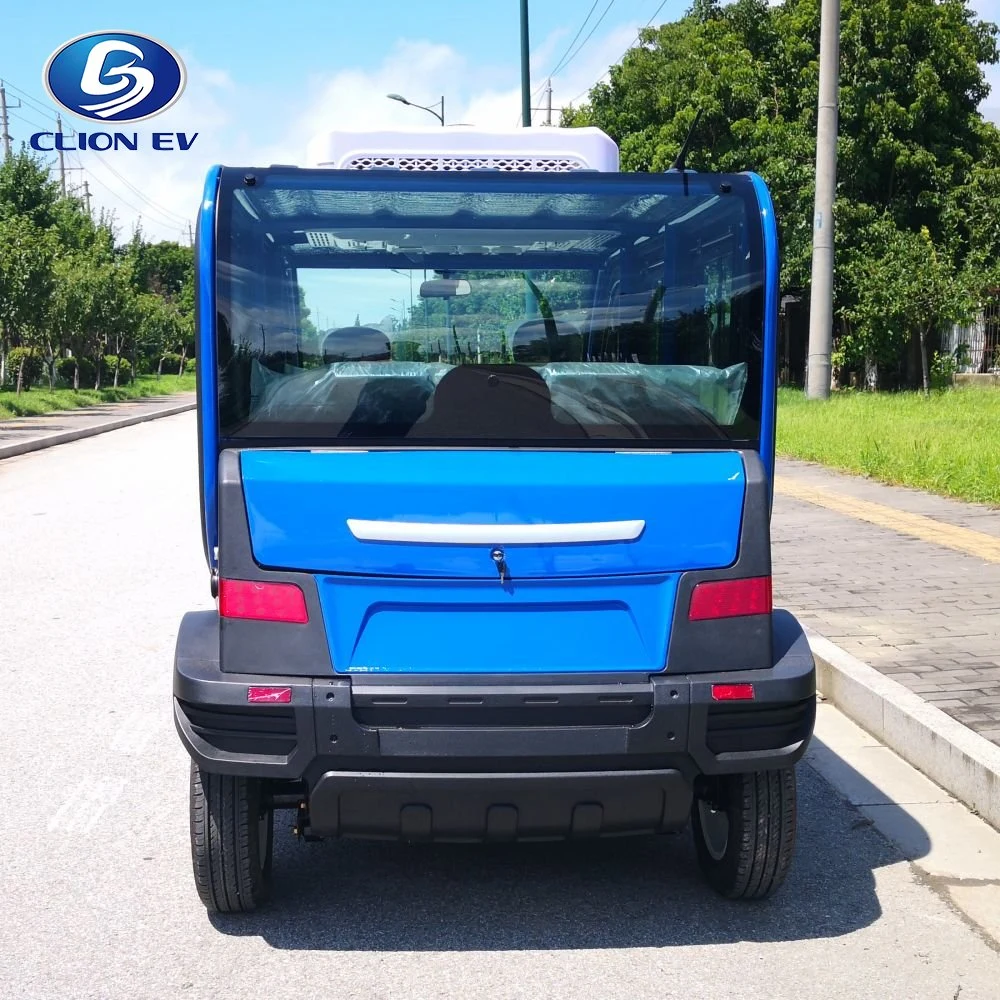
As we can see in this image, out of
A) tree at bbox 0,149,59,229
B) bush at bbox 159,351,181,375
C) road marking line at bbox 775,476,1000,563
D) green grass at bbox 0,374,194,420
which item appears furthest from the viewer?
bush at bbox 159,351,181,375

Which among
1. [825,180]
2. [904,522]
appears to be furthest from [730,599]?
[825,180]

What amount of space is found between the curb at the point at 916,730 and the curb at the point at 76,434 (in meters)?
17.5

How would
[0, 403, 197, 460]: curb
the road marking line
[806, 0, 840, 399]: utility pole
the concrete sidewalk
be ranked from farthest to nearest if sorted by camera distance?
the concrete sidewalk
[0, 403, 197, 460]: curb
[806, 0, 840, 399]: utility pole
the road marking line

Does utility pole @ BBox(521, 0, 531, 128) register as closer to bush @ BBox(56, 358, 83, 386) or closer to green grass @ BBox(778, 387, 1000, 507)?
green grass @ BBox(778, 387, 1000, 507)

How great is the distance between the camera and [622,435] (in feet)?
13.2

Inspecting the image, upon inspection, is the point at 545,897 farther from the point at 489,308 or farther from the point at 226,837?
the point at 489,308

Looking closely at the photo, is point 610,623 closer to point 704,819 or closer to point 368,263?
point 704,819

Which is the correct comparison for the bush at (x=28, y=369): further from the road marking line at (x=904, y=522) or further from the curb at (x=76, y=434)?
the road marking line at (x=904, y=522)

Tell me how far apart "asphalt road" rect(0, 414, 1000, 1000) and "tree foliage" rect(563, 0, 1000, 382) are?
2301 cm

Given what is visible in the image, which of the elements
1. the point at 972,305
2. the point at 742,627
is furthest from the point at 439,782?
the point at 972,305

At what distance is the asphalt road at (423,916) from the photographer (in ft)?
11.2

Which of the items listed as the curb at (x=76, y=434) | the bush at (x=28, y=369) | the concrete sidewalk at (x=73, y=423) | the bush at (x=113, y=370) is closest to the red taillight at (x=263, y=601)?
the curb at (x=76, y=434)

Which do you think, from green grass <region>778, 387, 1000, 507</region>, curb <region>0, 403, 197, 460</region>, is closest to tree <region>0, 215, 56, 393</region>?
curb <region>0, 403, 197, 460</region>

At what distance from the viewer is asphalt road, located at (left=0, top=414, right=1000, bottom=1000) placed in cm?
342
